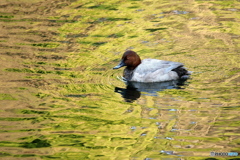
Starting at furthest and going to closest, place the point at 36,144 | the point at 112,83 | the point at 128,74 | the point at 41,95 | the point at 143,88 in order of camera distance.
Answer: the point at 128,74 → the point at 112,83 → the point at 143,88 → the point at 41,95 → the point at 36,144

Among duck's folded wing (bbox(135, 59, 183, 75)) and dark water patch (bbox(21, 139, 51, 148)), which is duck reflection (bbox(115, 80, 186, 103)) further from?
dark water patch (bbox(21, 139, 51, 148))

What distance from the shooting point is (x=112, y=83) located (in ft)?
33.9

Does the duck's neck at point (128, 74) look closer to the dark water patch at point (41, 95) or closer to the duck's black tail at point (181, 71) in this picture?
the duck's black tail at point (181, 71)

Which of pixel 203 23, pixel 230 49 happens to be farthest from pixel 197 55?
pixel 203 23

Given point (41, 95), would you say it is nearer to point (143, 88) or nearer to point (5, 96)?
point (5, 96)

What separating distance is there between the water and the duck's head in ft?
1.30

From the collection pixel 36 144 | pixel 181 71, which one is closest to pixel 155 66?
pixel 181 71

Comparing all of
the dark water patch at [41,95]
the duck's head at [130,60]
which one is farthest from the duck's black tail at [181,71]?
the dark water patch at [41,95]

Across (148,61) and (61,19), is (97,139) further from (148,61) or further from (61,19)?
(61,19)

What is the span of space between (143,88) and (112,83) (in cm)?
74

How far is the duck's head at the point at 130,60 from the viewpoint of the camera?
1076cm

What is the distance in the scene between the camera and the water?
24.1 feet

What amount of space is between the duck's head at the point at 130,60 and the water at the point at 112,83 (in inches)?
15.6

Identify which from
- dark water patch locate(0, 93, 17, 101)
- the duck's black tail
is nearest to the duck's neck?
the duck's black tail
